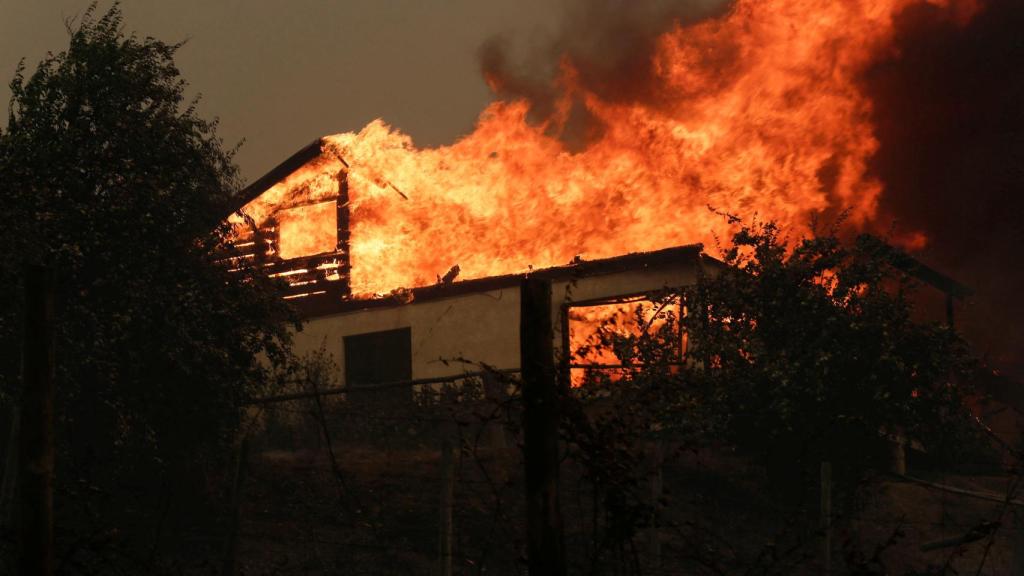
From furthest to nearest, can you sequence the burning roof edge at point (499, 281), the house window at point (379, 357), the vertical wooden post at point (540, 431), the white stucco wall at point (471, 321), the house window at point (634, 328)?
the house window at point (379, 357)
the white stucco wall at point (471, 321)
the burning roof edge at point (499, 281)
the house window at point (634, 328)
the vertical wooden post at point (540, 431)

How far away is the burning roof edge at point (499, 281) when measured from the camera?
85.4ft

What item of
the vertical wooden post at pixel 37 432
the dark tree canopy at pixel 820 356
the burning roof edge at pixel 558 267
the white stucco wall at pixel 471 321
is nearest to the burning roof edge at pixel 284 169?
the burning roof edge at pixel 558 267

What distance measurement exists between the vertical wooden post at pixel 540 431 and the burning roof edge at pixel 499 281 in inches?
640

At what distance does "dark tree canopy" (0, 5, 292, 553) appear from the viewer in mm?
16391

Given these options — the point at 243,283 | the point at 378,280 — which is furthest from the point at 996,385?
the point at 243,283

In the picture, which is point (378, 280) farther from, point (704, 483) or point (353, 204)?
point (704, 483)

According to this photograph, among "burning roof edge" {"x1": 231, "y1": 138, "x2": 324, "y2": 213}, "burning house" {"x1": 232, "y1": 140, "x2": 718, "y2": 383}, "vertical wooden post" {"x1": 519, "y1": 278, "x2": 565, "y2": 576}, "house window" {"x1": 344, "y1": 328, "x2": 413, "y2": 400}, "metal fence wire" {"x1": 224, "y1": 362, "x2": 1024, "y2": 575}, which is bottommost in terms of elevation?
"metal fence wire" {"x1": 224, "y1": 362, "x2": 1024, "y2": 575}

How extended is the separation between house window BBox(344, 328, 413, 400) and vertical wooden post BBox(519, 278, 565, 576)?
22640 mm

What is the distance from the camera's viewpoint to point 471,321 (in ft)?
94.8

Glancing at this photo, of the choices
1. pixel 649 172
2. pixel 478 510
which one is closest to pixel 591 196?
pixel 649 172

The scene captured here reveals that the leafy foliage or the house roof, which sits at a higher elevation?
the house roof

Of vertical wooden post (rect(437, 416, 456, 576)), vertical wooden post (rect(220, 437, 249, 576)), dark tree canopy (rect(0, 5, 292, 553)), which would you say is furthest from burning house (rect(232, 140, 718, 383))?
vertical wooden post (rect(437, 416, 456, 576))

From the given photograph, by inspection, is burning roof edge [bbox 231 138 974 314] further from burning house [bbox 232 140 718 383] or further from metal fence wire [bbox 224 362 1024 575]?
metal fence wire [bbox 224 362 1024 575]

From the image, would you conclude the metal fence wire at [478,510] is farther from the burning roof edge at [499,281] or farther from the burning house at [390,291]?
the burning house at [390,291]
